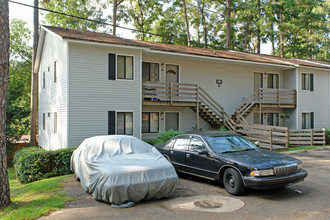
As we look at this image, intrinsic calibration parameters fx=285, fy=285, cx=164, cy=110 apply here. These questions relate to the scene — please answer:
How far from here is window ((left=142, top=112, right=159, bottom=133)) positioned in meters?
17.5

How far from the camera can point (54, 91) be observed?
16.9 metres

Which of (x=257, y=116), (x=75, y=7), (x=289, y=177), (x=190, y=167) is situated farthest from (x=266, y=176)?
(x=75, y=7)

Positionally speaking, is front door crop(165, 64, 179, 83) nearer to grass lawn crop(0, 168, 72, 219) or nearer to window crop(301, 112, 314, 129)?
window crop(301, 112, 314, 129)

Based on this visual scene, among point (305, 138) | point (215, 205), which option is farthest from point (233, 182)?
point (305, 138)

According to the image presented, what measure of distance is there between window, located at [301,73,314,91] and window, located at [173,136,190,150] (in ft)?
56.1

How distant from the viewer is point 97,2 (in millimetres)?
35406

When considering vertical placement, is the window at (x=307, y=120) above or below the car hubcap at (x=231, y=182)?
above

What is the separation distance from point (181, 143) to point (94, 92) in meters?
7.23

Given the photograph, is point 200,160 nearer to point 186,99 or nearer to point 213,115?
point 186,99

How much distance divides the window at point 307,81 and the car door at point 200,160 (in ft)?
57.3

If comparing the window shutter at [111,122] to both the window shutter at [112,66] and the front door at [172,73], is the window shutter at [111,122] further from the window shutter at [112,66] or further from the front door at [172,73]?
the front door at [172,73]

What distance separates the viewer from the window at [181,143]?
875 cm

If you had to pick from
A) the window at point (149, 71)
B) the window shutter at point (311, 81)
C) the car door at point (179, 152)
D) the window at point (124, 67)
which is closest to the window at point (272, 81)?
the window shutter at point (311, 81)

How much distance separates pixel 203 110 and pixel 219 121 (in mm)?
1418
